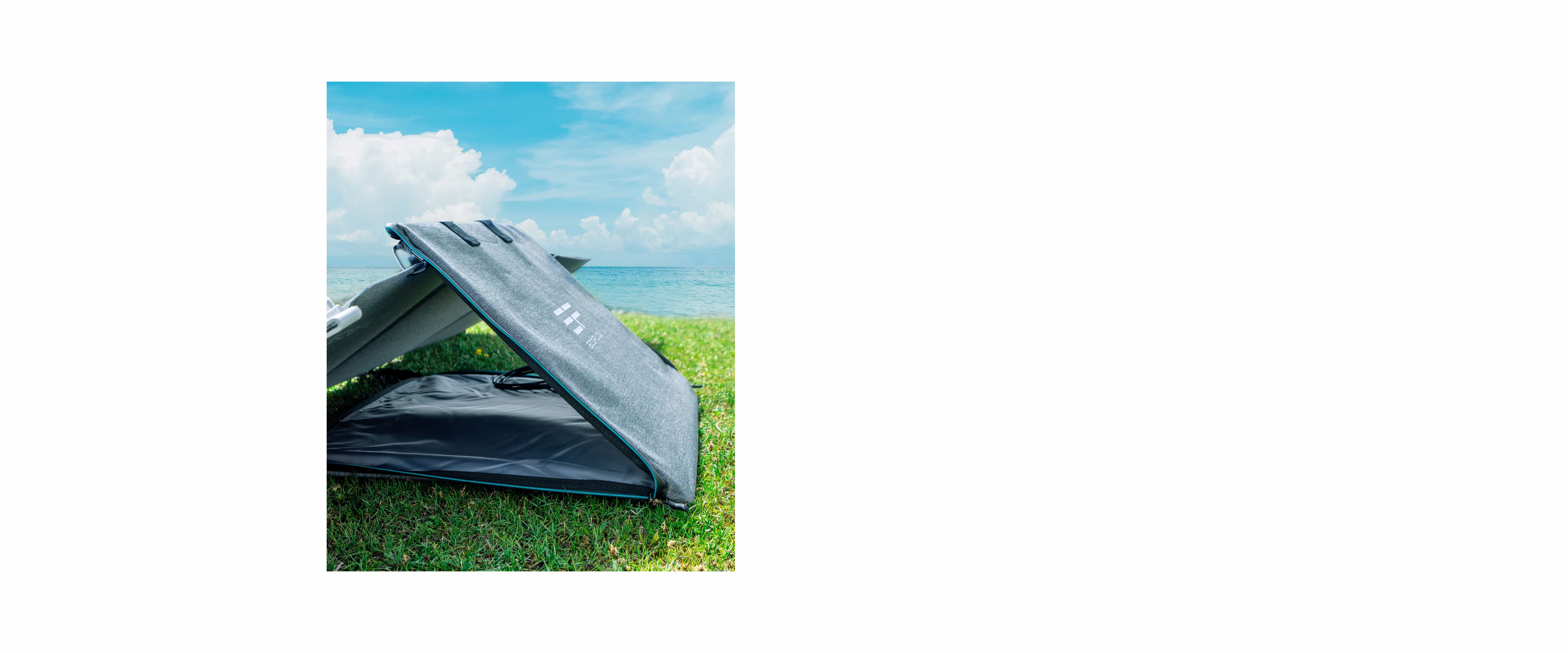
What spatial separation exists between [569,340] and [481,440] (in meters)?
0.51

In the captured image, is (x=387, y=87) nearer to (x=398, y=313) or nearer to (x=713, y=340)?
(x=713, y=340)

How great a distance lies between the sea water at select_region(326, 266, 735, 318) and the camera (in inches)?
326

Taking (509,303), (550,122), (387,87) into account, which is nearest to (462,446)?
(509,303)

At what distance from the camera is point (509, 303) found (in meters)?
1.62

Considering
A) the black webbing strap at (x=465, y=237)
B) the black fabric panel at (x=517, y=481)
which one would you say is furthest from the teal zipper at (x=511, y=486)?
the black webbing strap at (x=465, y=237)

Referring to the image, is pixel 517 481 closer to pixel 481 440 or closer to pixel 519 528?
pixel 519 528

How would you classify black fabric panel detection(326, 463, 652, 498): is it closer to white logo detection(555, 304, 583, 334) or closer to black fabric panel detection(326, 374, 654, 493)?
black fabric panel detection(326, 374, 654, 493)

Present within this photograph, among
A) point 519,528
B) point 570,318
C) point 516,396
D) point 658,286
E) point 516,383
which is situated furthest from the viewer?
point 658,286

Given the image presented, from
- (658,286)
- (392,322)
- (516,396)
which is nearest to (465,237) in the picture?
(392,322)

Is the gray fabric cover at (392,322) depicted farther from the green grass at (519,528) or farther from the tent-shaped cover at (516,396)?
the green grass at (519,528)

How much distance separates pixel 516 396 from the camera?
2.43 metres

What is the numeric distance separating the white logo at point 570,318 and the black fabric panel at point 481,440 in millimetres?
324

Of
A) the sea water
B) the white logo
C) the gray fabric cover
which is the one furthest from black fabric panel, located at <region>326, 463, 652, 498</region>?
the sea water

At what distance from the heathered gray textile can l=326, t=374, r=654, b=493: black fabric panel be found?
127mm
